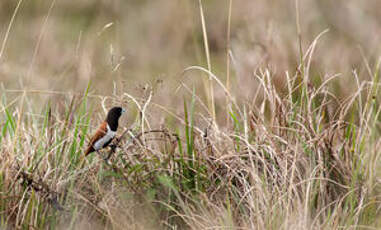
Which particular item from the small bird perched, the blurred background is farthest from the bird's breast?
the blurred background

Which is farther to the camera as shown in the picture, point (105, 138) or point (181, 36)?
point (181, 36)

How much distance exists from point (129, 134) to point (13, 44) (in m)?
4.38

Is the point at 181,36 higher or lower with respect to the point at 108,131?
higher

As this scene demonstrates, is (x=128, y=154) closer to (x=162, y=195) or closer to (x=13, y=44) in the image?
(x=162, y=195)

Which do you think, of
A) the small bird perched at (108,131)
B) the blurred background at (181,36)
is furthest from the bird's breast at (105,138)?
the blurred background at (181,36)

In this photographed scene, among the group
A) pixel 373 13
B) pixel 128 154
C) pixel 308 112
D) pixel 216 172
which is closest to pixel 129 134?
pixel 128 154

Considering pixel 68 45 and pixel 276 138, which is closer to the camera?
pixel 276 138

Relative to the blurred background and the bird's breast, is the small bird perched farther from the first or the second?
the blurred background

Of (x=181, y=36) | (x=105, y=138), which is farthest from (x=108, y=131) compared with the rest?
(x=181, y=36)

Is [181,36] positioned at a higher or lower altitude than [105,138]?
higher

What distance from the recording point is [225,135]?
3.23 m

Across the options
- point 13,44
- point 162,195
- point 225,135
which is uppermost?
point 13,44

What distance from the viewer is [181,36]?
743cm

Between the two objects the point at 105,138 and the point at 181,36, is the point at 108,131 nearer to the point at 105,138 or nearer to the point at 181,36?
the point at 105,138
